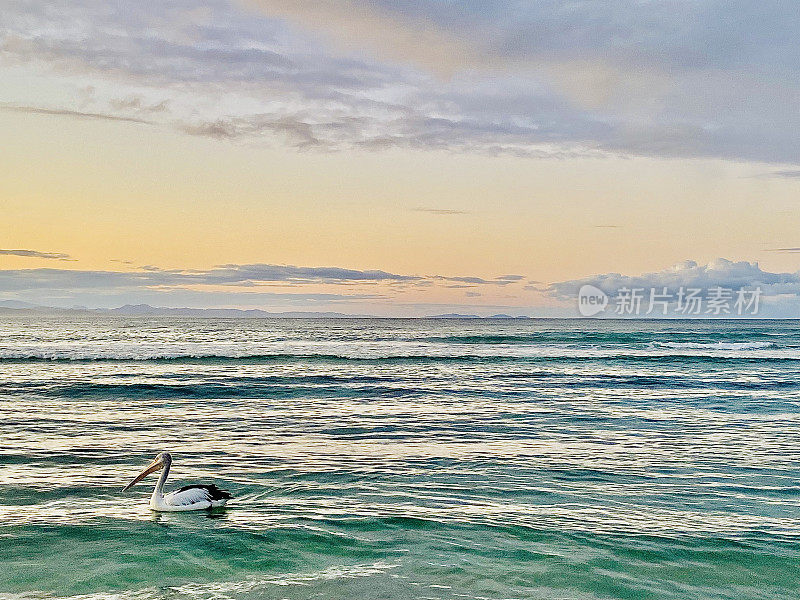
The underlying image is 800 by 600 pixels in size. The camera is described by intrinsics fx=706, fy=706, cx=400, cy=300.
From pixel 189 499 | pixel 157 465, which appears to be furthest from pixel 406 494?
pixel 157 465

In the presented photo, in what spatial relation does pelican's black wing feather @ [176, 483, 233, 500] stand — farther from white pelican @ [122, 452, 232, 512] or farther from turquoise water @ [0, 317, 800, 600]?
turquoise water @ [0, 317, 800, 600]

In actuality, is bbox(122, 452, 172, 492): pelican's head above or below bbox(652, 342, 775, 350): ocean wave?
below

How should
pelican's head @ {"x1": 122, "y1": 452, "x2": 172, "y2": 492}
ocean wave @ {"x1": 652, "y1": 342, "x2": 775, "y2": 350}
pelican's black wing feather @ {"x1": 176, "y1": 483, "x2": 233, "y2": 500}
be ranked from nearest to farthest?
pelican's black wing feather @ {"x1": 176, "y1": 483, "x2": 233, "y2": 500} → pelican's head @ {"x1": 122, "y1": 452, "x2": 172, "y2": 492} → ocean wave @ {"x1": 652, "y1": 342, "x2": 775, "y2": 350}

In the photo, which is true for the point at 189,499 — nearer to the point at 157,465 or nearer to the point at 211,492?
the point at 211,492

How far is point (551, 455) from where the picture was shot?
45.8 ft

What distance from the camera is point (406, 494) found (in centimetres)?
1105

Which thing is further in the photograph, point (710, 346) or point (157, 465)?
point (710, 346)

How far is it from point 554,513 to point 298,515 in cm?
361

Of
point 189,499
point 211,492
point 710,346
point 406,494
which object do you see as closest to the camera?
point 189,499

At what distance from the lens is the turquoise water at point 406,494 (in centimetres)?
775

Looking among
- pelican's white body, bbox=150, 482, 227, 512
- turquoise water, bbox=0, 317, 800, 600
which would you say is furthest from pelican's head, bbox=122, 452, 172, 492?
pelican's white body, bbox=150, 482, 227, 512

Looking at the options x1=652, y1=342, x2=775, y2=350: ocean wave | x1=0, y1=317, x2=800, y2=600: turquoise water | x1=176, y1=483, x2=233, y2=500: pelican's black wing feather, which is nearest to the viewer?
x1=0, y1=317, x2=800, y2=600: turquoise water

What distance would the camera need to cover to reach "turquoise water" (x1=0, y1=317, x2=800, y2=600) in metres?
7.75

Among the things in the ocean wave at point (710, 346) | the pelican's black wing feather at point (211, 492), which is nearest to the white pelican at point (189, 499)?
Result: the pelican's black wing feather at point (211, 492)
